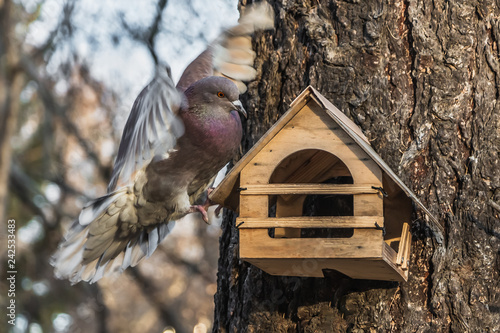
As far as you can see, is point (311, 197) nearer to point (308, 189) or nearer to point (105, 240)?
point (308, 189)

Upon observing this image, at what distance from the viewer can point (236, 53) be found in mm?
2658

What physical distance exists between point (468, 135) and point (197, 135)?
1104mm

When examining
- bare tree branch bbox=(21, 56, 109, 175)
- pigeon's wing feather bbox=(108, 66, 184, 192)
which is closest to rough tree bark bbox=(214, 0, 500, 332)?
pigeon's wing feather bbox=(108, 66, 184, 192)

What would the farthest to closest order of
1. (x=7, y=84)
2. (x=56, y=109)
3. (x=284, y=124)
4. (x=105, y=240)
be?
(x=56, y=109), (x=7, y=84), (x=105, y=240), (x=284, y=124)

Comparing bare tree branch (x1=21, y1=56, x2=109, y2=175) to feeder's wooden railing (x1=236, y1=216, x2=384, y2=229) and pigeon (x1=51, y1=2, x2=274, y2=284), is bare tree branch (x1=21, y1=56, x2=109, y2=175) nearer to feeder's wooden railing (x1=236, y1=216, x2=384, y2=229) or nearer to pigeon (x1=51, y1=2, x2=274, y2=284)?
pigeon (x1=51, y1=2, x2=274, y2=284)

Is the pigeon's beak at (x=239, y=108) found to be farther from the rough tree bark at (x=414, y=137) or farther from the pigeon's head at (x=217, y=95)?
the rough tree bark at (x=414, y=137)

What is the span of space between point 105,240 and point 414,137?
4.86 ft

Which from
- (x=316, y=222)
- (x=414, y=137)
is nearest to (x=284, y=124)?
(x=316, y=222)

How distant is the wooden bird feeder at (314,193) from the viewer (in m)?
1.72

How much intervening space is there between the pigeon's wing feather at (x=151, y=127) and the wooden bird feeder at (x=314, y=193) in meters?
0.40

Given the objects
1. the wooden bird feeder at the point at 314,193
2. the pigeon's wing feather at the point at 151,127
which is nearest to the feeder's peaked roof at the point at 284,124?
the wooden bird feeder at the point at 314,193

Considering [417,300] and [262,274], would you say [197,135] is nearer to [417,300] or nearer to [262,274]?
[262,274]

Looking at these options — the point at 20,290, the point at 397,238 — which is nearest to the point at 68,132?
the point at 20,290

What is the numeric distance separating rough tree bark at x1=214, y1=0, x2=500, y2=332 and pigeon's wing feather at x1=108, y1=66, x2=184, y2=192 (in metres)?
0.43
